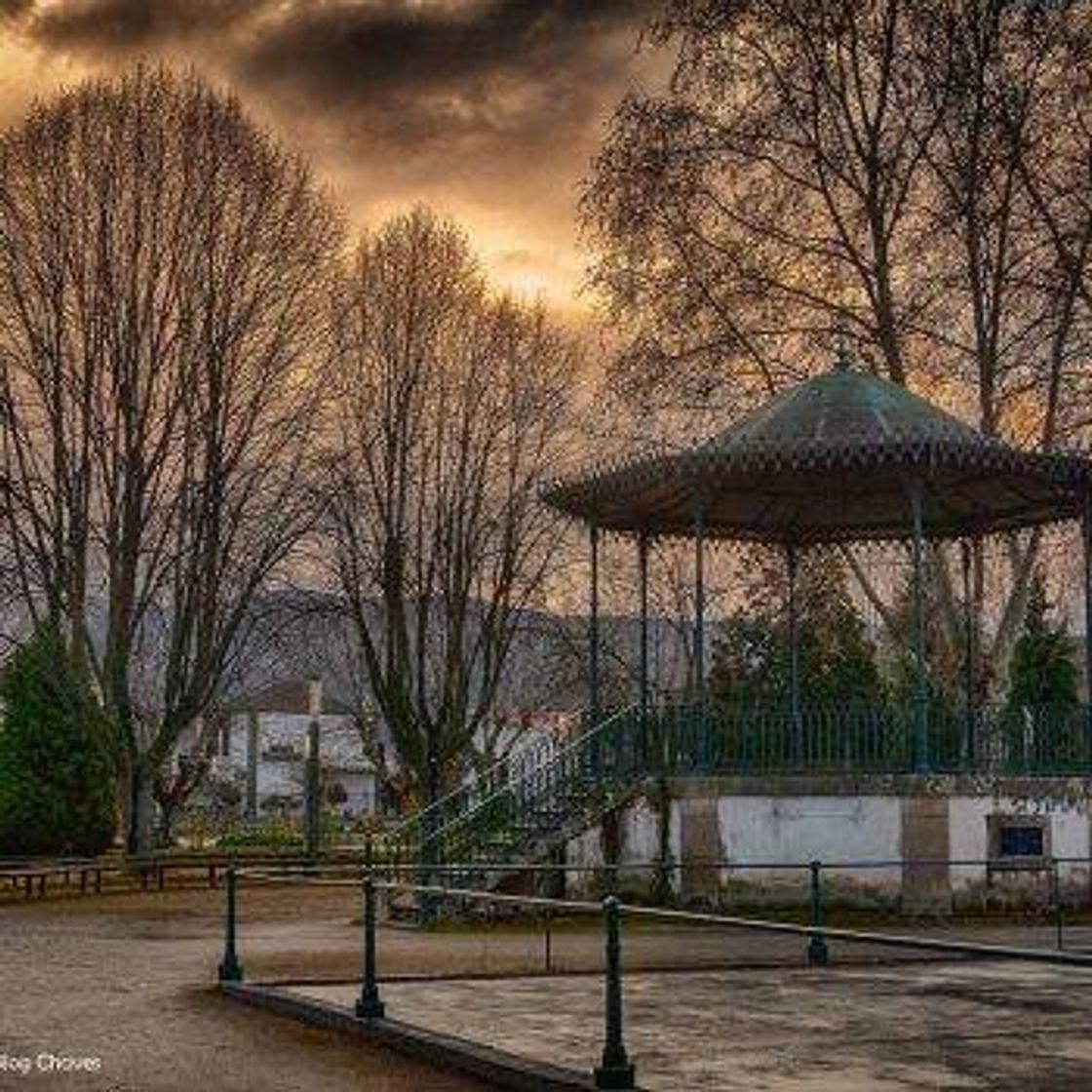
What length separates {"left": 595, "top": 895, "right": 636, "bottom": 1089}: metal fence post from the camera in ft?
29.7

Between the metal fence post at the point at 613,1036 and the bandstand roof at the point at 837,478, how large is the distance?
14371 millimetres

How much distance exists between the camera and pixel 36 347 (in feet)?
114

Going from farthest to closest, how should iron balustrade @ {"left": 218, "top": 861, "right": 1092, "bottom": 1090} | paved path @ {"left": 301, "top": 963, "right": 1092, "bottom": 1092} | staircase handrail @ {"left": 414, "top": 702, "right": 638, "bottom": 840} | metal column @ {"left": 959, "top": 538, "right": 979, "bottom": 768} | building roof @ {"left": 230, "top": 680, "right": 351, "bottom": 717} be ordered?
building roof @ {"left": 230, "top": 680, "right": 351, "bottom": 717}
metal column @ {"left": 959, "top": 538, "right": 979, "bottom": 768}
staircase handrail @ {"left": 414, "top": 702, "right": 638, "bottom": 840}
paved path @ {"left": 301, "top": 963, "right": 1092, "bottom": 1092}
iron balustrade @ {"left": 218, "top": 861, "right": 1092, "bottom": 1090}

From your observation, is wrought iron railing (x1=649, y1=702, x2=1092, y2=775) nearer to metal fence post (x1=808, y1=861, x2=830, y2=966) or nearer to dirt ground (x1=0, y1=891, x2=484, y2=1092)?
dirt ground (x1=0, y1=891, x2=484, y2=1092)

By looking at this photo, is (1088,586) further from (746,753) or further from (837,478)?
(746,753)

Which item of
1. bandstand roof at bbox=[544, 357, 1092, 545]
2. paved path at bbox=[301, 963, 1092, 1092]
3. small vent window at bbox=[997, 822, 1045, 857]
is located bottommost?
paved path at bbox=[301, 963, 1092, 1092]

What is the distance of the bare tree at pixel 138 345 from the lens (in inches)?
1368

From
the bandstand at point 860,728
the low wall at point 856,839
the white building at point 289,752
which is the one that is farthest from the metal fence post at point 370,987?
the white building at point 289,752

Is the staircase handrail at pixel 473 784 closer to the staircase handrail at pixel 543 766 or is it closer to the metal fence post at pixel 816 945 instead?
the staircase handrail at pixel 543 766

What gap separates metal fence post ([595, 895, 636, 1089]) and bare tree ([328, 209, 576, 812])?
96.0 ft

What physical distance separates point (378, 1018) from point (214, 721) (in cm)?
5048

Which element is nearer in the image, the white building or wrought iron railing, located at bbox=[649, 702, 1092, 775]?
wrought iron railing, located at bbox=[649, 702, 1092, 775]

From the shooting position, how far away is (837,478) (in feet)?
88.4

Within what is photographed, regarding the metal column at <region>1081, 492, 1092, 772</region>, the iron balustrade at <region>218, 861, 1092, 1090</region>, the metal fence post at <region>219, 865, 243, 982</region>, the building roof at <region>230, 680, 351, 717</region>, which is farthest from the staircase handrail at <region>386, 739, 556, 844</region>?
the building roof at <region>230, 680, 351, 717</region>
